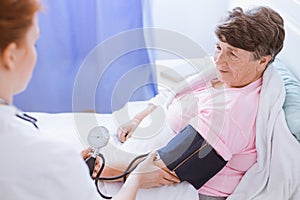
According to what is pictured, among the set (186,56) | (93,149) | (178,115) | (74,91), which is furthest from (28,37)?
(74,91)

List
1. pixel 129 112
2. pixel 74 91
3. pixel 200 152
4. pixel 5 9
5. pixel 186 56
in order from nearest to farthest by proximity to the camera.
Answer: pixel 5 9 → pixel 200 152 → pixel 129 112 → pixel 186 56 → pixel 74 91

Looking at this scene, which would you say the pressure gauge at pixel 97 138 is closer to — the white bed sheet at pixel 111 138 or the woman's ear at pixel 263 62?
the white bed sheet at pixel 111 138

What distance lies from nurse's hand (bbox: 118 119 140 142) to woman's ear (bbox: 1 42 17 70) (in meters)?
1.00

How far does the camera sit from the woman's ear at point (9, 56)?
668mm

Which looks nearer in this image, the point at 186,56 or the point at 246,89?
the point at 246,89

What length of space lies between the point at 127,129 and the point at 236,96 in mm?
473

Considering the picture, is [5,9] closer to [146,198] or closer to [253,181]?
[146,198]

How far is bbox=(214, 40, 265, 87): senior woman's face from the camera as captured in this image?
1.42 meters

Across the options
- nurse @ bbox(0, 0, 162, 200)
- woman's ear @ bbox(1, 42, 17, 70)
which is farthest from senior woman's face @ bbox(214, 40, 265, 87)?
woman's ear @ bbox(1, 42, 17, 70)

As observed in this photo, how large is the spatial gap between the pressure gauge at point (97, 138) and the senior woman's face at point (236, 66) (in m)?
0.44

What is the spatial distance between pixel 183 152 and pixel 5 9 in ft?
2.86

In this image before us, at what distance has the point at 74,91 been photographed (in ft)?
Result: 7.29

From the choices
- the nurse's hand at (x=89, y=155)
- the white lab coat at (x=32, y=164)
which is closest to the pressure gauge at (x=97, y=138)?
the nurse's hand at (x=89, y=155)

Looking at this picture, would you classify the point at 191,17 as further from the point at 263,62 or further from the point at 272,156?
the point at 272,156
